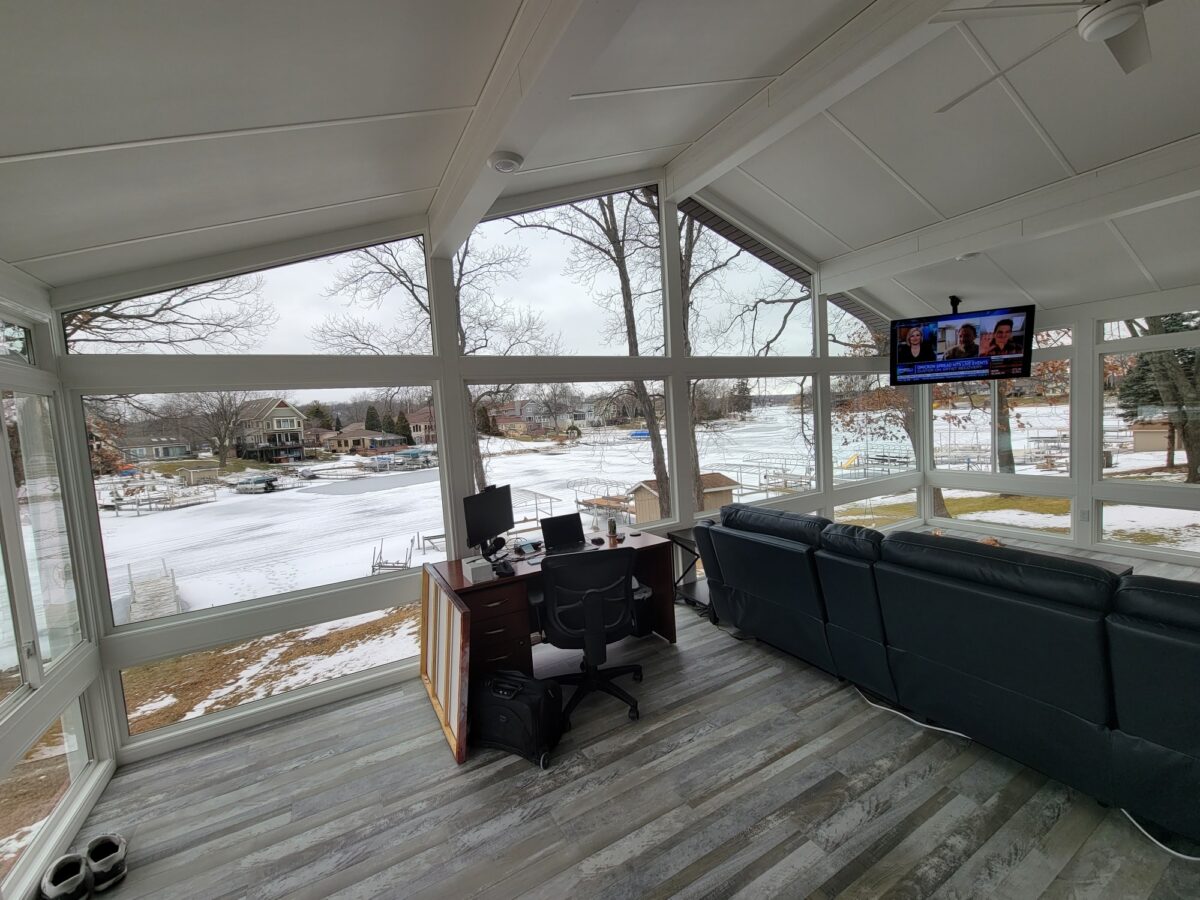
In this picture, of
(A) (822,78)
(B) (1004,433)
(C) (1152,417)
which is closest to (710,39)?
(A) (822,78)

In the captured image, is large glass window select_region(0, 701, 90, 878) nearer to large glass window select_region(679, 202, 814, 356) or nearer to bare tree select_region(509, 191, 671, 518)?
bare tree select_region(509, 191, 671, 518)

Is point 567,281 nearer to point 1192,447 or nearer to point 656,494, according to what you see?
A: point 656,494

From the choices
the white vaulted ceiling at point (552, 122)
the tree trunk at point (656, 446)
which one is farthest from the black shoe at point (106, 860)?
the tree trunk at point (656, 446)

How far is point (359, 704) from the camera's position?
10.2 feet

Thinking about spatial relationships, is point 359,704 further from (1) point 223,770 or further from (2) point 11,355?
(2) point 11,355

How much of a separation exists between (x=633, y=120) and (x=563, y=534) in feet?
9.25

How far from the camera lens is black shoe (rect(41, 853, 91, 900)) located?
181 cm

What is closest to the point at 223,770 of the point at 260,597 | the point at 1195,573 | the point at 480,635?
the point at 260,597

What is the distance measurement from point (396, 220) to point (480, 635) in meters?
2.76

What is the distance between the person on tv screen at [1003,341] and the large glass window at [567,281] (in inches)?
139

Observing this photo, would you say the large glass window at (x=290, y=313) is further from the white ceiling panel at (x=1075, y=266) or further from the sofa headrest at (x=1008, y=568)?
the white ceiling panel at (x=1075, y=266)

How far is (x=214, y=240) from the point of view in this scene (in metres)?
2.66

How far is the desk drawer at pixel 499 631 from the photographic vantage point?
114 inches

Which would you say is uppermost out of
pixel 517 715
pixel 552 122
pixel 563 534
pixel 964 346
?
pixel 552 122
